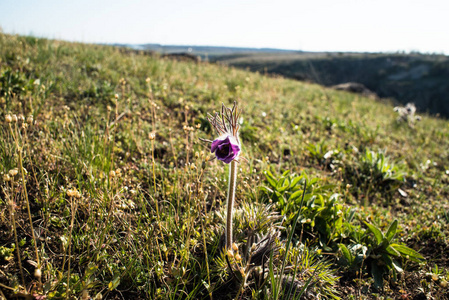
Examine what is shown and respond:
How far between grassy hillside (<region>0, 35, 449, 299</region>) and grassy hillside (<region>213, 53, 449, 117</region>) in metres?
18.1

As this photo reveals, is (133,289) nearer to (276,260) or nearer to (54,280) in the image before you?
(54,280)

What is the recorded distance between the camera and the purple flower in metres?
1.44

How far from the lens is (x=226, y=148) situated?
1471 mm

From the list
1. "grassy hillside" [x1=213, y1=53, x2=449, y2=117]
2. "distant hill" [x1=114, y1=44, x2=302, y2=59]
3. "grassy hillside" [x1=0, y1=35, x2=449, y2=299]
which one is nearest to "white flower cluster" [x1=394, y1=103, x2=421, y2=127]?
"grassy hillside" [x1=0, y1=35, x2=449, y2=299]

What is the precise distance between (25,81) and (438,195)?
19.0 ft

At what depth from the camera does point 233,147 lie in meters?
1.43

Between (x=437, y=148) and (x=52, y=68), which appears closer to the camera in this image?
(x=52, y=68)

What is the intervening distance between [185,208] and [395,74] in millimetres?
40638

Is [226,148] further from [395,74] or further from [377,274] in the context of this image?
[395,74]

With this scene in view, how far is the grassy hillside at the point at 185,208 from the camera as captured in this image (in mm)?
1782

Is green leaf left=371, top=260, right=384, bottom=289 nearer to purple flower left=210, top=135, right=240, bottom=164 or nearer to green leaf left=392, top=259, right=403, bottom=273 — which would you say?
green leaf left=392, top=259, right=403, bottom=273

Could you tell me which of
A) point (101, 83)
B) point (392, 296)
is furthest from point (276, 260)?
point (101, 83)

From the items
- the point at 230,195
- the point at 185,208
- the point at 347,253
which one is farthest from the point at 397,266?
the point at 185,208

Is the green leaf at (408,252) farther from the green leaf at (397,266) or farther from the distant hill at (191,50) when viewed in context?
the distant hill at (191,50)
